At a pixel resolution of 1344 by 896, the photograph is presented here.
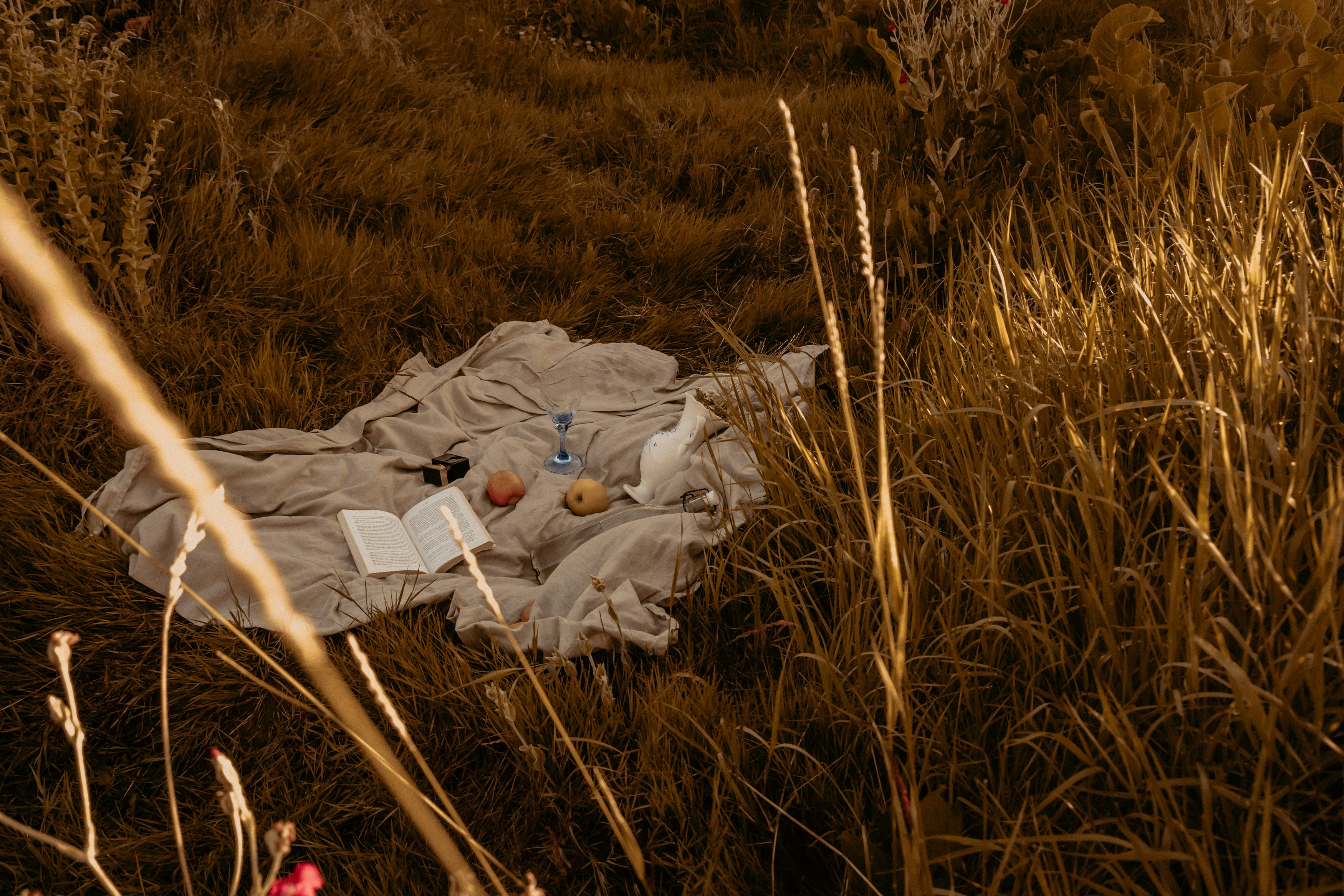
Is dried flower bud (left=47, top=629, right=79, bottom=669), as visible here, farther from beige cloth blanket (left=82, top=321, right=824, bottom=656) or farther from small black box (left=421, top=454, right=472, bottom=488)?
small black box (left=421, top=454, right=472, bottom=488)

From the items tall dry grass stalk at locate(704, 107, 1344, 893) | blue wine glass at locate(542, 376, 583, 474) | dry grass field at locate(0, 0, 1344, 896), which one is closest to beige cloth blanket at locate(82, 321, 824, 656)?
blue wine glass at locate(542, 376, 583, 474)

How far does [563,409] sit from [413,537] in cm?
73

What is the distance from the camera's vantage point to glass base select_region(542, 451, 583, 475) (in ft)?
10.6

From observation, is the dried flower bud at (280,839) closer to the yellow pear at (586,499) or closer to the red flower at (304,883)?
the red flower at (304,883)

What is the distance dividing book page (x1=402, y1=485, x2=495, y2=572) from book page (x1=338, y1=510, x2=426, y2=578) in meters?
0.03

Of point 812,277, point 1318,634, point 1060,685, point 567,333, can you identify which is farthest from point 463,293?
point 1318,634

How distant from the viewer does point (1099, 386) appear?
179 cm

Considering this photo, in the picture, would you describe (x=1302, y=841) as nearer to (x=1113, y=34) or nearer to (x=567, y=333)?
(x=1113, y=34)

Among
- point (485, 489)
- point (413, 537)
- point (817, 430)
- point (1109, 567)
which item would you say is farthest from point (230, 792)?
point (485, 489)

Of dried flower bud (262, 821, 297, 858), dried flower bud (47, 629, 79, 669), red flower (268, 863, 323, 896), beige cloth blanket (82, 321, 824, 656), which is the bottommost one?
beige cloth blanket (82, 321, 824, 656)

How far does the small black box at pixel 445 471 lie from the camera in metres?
3.16

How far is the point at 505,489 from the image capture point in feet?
9.95

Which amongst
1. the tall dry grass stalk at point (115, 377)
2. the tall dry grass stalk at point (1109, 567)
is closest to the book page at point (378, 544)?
the tall dry grass stalk at point (115, 377)

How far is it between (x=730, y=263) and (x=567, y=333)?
0.93 m
